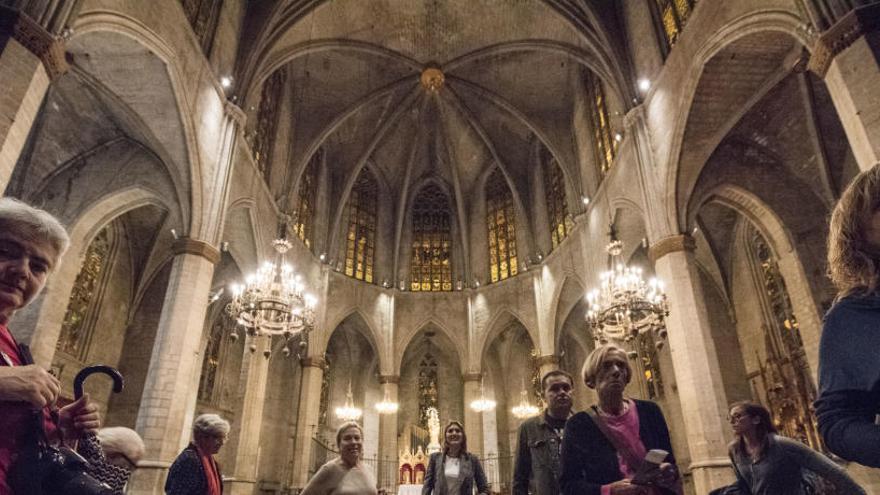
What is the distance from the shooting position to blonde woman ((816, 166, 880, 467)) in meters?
1.41

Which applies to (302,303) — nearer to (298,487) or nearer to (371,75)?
(298,487)

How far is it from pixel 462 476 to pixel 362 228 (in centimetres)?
1898

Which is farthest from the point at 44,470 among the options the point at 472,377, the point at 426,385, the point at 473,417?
the point at 426,385

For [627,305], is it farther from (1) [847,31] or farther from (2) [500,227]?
(2) [500,227]

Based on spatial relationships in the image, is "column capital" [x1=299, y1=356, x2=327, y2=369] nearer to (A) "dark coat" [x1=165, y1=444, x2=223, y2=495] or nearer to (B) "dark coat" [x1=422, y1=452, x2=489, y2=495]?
(B) "dark coat" [x1=422, y1=452, x2=489, y2=495]

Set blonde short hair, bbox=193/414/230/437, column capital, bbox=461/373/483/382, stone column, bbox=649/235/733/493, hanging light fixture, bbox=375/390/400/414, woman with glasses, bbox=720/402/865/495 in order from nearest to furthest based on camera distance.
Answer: woman with glasses, bbox=720/402/865/495 < blonde short hair, bbox=193/414/230/437 < stone column, bbox=649/235/733/493 < hanging light fixture, bbox=375/390/400/414 < column capital, bbox=461/373/483/382

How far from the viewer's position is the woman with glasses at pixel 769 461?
3.22m

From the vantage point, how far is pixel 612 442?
251cm

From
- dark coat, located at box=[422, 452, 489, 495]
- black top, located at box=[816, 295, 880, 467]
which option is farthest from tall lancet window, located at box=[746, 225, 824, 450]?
black top, located at box=[816, 295, 880, 467]

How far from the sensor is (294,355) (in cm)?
2112

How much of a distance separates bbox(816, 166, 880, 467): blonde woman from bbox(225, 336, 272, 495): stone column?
562 inches

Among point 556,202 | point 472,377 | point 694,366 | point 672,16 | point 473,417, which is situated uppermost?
point 556,202

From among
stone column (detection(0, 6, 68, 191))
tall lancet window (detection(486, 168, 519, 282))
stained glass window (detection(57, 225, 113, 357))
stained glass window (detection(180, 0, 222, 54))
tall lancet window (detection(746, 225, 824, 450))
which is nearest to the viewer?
stone column (detection(0, 6, 68, 191))

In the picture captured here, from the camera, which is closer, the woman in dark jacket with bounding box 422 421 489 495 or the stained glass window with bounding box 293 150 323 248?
the woman in dark jacket with bounding box 422 421 489 495
